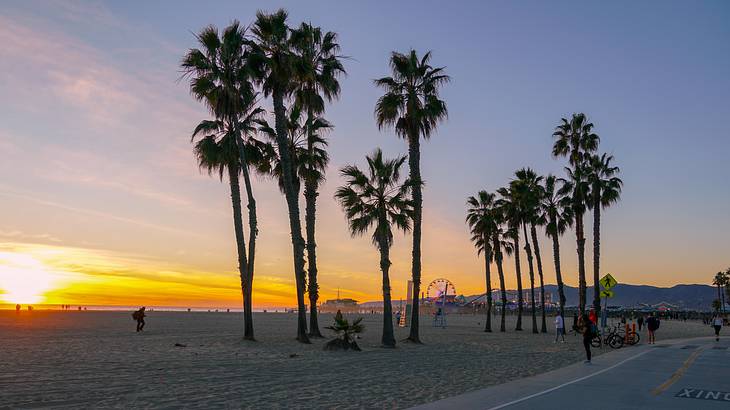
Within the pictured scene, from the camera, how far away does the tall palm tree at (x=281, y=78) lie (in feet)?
110

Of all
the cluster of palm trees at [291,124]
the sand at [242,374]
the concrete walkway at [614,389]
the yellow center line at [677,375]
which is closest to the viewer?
the concrete walkway at [614,389]

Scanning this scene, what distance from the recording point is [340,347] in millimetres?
28703

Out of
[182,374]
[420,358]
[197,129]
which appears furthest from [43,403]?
[197,129]

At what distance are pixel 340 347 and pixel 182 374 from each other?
11.3m

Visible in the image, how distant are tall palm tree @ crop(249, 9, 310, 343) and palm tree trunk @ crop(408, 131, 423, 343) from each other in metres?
6.31

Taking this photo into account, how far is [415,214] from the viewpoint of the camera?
34344 mm

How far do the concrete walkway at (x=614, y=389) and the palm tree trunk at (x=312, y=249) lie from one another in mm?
17405

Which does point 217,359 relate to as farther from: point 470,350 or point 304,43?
point 304,43

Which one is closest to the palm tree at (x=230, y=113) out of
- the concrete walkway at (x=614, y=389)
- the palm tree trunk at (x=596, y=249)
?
the concrete walkway at (x=614, y=389)

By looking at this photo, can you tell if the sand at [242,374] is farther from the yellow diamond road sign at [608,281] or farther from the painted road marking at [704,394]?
the yellow diamond road sign at [608,281]

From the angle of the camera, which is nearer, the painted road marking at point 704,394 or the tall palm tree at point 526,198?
the painted road marking at point 704,394

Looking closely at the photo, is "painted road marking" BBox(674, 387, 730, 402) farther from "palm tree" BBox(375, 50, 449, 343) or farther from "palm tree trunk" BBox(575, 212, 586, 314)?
"palm tree trunk" BBox(575, 212, 586, 314)

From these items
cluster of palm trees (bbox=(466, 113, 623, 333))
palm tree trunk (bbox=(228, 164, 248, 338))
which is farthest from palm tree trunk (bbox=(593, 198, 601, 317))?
palm tree trunk (bbox=(228, 164, 248, 338))

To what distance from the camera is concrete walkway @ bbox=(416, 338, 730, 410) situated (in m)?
12.9
